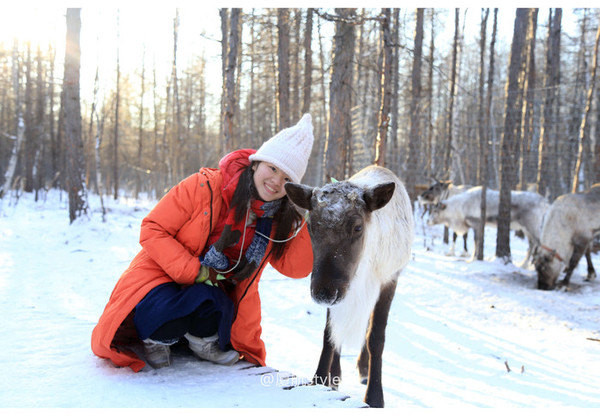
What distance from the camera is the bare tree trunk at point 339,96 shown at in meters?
6.03

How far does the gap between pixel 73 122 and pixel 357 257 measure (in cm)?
929

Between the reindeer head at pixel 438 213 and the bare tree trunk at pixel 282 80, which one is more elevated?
the bare tree trunk at pixel 282 80

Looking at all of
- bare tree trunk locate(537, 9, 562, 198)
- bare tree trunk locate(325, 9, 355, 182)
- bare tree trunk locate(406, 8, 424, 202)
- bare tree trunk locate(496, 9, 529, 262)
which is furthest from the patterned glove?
bare tree trunk locate(537, 9, 562, 198)

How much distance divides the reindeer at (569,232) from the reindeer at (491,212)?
1649 mm

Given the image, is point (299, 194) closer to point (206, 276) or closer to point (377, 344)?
point (206, 276)

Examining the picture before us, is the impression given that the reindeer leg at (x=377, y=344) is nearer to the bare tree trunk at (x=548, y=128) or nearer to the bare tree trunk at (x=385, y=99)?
the bare tree trunk at (x=385, y=99)

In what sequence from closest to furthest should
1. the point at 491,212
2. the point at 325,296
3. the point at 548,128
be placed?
the point at 325,296 → the point at 491,212 → the point at 548,128

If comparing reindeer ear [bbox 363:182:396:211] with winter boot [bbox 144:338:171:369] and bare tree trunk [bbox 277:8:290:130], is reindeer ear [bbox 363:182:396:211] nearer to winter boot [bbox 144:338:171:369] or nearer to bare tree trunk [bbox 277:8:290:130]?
winter boot [bbox 144:338:171:369]

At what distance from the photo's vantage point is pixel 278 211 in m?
2.74

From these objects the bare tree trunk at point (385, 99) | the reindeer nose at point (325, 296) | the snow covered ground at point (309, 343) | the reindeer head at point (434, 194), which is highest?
the bare tree trunk at point (385, 99)

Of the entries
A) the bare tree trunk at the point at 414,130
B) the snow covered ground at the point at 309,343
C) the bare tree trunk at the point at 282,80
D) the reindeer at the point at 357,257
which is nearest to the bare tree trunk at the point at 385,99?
the snow covered ground at the point at 309,343

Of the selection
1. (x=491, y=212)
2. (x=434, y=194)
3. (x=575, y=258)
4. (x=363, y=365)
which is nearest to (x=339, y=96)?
(x=363, y=365)

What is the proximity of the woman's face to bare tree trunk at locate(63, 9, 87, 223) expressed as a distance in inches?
332

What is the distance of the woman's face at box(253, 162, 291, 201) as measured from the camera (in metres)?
2.53
